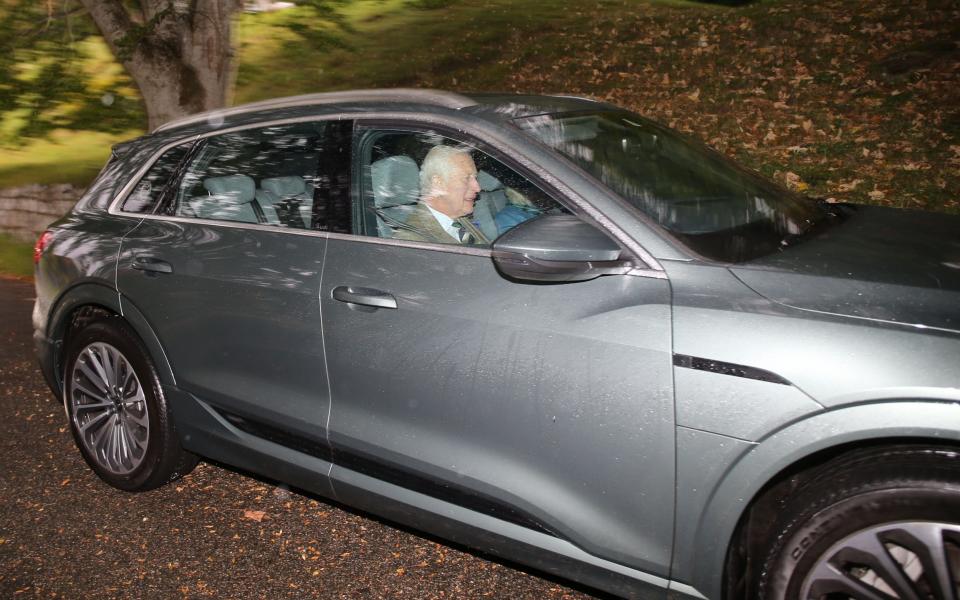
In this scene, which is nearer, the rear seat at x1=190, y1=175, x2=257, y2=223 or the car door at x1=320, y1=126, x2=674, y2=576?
the car door at x1=320, y1=126, x2=674, y2=576

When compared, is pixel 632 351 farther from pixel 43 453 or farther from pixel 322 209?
pixel 43 453

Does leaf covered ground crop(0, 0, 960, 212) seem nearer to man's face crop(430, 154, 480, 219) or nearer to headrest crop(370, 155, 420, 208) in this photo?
headrest crop(370, 155, 420, 208)

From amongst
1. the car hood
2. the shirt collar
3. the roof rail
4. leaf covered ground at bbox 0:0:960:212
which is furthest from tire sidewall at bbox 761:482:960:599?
leaf covered ground at bbox 0:0:960:212

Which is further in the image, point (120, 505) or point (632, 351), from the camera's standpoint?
point (120, 505)

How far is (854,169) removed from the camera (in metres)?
9.08

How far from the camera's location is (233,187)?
389 centimetres

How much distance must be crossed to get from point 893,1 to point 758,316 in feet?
42.1

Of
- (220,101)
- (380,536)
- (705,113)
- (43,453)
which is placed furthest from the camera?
(705,113)

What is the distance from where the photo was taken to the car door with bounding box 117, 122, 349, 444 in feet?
11.3

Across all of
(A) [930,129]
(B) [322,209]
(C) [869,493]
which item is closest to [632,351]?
(C) [869,493]

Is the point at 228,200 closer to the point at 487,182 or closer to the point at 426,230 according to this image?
the point at 426,230

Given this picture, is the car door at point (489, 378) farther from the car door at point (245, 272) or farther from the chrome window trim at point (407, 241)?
the car door at point (245, 272)

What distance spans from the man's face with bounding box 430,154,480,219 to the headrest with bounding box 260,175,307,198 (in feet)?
1.88

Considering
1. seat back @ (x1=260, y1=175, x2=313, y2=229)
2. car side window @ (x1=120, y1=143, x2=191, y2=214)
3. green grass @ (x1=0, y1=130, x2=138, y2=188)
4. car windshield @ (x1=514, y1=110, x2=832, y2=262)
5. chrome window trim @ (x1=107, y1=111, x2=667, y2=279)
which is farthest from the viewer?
green grass @ (x1=0, y1=130, x2=138, y2=188)
